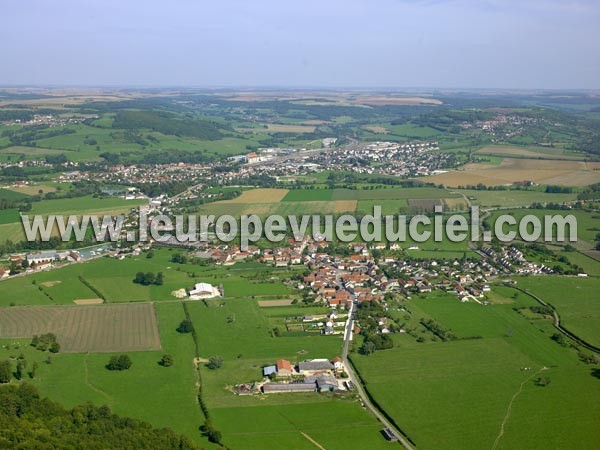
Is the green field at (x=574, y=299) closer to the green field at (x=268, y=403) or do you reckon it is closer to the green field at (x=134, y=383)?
the green field at (x=268, y=403)

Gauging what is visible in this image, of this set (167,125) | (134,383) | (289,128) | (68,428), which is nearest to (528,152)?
(289,128)

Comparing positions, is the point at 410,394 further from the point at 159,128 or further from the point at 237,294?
the point at 159,128

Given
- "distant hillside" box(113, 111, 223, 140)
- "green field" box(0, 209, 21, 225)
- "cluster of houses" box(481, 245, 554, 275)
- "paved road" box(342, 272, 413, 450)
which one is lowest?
"paved road" box(342, 272, 413, 450)

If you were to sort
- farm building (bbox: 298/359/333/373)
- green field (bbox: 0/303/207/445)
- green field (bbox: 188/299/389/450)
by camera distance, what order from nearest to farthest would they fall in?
green field (bbox: 188/299/389/450), green field (bbox: 0/303/207/445), farm building (bbox: 298/359/333/373)

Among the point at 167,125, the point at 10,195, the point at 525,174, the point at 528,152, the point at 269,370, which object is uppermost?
the point at 167,125

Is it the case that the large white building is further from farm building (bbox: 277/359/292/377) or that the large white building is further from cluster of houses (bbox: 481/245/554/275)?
cluster of houses (bbox: 481/245/554/275)

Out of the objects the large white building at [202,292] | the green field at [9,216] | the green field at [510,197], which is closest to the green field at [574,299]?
the large white building at [202,292]

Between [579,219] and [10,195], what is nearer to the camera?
[579,219]

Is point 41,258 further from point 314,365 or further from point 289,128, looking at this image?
point 289,128

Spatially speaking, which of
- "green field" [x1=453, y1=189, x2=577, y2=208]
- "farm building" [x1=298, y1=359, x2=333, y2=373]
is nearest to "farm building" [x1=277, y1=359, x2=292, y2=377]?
"farm building" [x1=298, y1=359, x2=333, y2=373]
